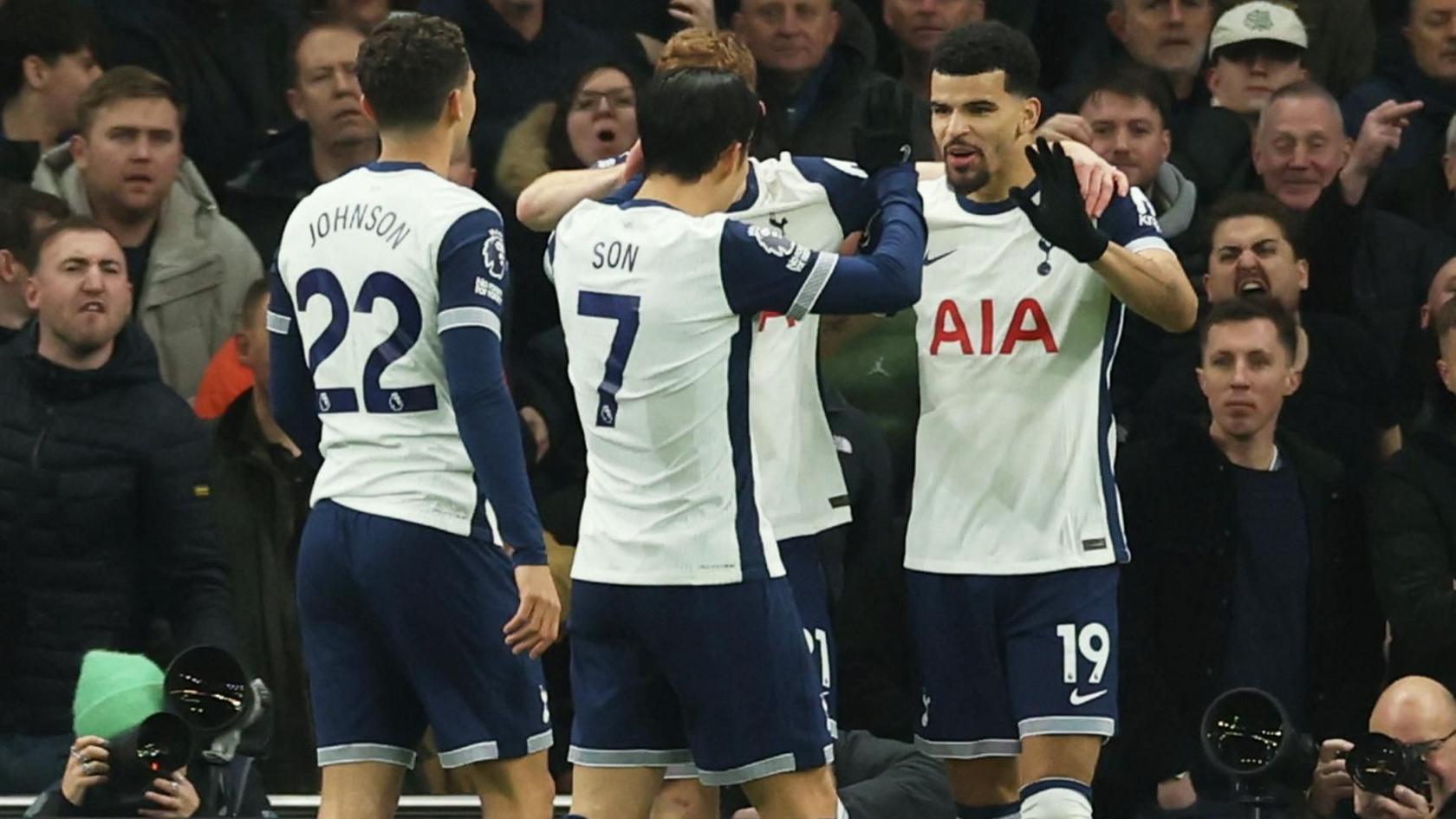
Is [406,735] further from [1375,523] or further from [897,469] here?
[1375,523]

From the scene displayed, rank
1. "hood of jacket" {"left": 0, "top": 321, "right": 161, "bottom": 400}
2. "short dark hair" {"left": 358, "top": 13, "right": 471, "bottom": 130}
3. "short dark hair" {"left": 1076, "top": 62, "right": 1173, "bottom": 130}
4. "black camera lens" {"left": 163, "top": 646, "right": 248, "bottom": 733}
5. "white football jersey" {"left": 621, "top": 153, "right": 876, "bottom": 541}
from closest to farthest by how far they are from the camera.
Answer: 1. "short dark hair" {"left": 358, "top": 13, "right": 471, "bottom": 130}
2. "white football jersey" {"left": 621, "top": 153, "right": 876, "bottom": 541}
3. "black camera lens" {"left": 163, "top": 646, "right": 248, "bottom": 733}
4. "hood of jacket" {"left": 0, "top": 321, "right": 161, "bottom": 400}
5. "short dark hair" {"left": 1076, "top": 62, "right": 1173, "bottom": 130}

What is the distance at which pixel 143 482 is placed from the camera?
8984mm

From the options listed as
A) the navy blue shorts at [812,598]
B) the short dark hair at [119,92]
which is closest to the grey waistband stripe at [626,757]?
the navy blue shorts at [812,598]

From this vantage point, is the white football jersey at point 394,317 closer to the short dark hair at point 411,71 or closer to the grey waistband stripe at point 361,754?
the short dark hair at point 411,71

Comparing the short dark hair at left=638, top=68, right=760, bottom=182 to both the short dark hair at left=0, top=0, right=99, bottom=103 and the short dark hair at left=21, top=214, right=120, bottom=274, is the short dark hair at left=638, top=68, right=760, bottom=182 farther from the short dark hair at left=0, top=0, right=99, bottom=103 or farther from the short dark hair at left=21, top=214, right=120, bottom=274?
the short dark hair at left=0, top=0, right=99, bottom=103

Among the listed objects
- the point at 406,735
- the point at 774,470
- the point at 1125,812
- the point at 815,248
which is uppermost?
the point at 815,248

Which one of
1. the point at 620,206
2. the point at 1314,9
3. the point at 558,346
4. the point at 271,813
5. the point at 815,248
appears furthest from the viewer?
the point at 1314,9

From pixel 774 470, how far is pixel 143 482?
2339 mm

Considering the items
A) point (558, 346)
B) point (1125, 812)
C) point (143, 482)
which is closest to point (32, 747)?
point (143, 482)

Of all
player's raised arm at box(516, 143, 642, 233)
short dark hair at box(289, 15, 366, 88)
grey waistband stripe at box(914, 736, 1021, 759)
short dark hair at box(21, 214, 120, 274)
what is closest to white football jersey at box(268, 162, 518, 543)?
player's raised arm at box(516, 143, 642, 233)

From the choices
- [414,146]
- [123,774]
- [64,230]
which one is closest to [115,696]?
[123,774]

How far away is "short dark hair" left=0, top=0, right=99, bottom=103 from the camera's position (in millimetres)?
10289

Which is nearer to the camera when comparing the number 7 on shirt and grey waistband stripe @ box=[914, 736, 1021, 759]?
the number 7 on shirt

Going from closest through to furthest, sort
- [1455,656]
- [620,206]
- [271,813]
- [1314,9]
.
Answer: [620,206], [271,813], [1455,656], [1314,9]
